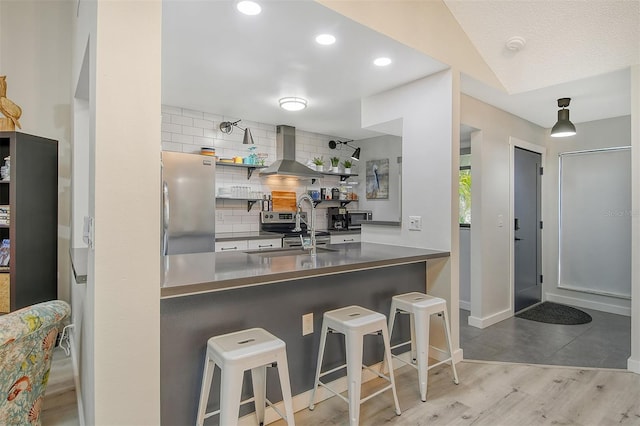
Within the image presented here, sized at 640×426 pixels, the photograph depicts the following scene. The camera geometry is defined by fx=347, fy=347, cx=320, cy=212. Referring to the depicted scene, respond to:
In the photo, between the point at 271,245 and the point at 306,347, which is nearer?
the point at 306,347

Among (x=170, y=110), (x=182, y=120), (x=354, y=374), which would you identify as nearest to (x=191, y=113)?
(x=182, y=120)

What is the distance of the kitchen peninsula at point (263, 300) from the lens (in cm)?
173

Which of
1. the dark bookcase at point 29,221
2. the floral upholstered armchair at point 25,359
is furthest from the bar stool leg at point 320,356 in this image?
the dark bookcase at point 29,221

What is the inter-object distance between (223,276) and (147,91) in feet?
2.94

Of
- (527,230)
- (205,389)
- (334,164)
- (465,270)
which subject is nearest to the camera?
(205,389)

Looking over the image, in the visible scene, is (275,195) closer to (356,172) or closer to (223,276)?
(356,172)

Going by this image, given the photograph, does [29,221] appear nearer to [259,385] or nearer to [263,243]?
[263,243]

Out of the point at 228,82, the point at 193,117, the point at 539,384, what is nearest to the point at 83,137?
the point at 228,82

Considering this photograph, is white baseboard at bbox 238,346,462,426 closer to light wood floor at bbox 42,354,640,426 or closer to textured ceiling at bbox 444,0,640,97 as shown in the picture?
light wood floor at bbox 42,354,640,426

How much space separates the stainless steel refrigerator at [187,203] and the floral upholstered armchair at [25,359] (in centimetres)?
172

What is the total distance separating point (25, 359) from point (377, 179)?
16.0 feet

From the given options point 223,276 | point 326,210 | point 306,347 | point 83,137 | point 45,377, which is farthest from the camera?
point 326,210

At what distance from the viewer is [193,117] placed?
14.3 ft

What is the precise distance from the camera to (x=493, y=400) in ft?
7.62
